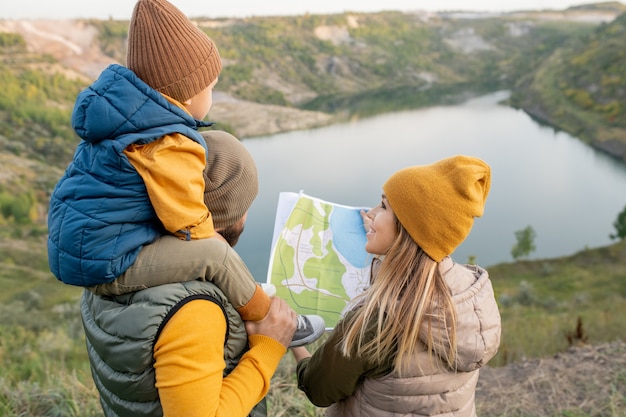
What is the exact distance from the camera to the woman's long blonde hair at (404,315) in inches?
43.8

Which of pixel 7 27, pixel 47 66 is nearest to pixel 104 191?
pixel 47 66

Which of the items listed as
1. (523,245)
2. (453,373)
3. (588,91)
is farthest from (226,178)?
(588,91)

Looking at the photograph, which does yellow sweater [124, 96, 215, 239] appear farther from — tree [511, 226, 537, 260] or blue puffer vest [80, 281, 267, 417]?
tree [511, 226, 537, 260]

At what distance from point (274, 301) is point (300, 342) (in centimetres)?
16

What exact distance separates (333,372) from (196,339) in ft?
1.35

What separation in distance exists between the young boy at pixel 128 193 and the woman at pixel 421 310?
0.32m

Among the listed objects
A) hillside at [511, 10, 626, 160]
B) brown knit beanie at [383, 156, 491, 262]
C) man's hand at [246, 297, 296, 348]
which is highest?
brown knit beanie at [383, 156, 491, 262]

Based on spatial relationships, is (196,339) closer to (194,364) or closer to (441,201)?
(194,364)

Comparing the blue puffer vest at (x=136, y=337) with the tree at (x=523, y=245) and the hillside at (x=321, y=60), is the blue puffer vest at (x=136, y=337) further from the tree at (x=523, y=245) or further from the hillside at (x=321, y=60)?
the hillside at (x=321, y=60)

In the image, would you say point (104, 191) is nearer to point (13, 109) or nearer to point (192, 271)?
point (192, 271)

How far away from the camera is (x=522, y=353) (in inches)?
171

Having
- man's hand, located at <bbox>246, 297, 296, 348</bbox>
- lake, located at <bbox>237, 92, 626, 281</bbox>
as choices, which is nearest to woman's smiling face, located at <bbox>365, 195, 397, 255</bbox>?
man's hand, located at <bbox>246, 297, 296, 348</bbox>

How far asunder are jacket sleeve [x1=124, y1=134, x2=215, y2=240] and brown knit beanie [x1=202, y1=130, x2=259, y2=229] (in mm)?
137

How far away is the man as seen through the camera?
926 millimetres
